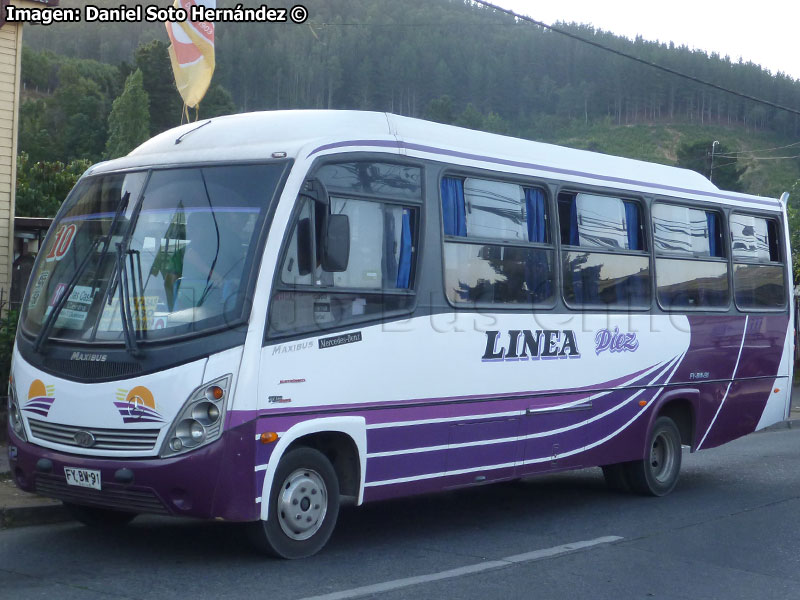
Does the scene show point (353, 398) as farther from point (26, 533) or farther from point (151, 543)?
point (26, 533)

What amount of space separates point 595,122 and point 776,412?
9877cm

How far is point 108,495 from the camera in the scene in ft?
22.2

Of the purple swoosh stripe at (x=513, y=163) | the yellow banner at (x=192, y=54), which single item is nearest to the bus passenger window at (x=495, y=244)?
the purple swoosh stripe at (x=513, y=163)

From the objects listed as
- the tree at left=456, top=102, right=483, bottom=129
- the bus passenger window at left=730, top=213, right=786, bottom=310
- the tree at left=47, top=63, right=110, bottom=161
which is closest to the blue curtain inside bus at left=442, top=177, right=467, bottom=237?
the bus passenger window at left=730, top=213, right=786, bottom=310

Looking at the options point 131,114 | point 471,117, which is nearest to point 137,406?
point 131,114

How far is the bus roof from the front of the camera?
736 centimetres

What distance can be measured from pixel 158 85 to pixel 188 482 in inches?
3330

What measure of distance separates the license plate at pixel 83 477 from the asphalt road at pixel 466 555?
544 millimetres

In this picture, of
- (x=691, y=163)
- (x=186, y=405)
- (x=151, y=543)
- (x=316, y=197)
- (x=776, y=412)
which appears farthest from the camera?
(x=691, y=163)

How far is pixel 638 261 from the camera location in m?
10.4

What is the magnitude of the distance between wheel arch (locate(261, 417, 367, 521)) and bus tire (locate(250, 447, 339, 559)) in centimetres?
10

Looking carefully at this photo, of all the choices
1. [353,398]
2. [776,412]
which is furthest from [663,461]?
[353,398]

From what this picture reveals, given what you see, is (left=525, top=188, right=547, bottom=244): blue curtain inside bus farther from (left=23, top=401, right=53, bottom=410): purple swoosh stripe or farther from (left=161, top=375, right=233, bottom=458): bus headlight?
(left=23, top=401, right=53, bottom=410): purple swoosh stripe

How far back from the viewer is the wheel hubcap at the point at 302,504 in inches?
277
